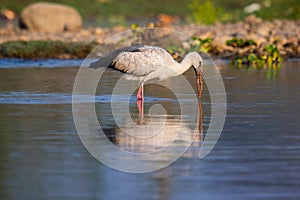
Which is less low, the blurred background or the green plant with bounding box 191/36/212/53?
the blurred background

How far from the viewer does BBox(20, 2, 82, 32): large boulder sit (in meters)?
34.2

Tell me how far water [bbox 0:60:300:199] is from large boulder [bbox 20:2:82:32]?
715 inches

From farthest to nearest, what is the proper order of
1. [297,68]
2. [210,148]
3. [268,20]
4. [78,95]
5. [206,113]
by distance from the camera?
1. [268,20]
2. [297,68]
3. [78,95]
4. [206,113]
5. [210,148]

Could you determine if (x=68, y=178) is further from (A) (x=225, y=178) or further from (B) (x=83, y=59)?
(B) (x=83, y=59)

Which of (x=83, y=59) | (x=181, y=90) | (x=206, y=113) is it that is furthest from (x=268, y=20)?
(x=206, y=113)

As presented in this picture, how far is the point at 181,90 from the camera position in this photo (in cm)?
1636

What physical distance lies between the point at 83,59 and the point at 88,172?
645 inches

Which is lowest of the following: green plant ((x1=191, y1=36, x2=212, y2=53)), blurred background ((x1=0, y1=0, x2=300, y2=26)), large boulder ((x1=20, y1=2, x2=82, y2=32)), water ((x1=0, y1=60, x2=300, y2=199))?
water ((x1=0, y1=60, x2=300, y2=199))

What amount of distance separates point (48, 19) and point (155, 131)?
76.6ft

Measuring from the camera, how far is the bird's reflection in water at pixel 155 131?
10.3m

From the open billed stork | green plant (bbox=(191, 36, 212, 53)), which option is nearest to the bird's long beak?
the open billed stork

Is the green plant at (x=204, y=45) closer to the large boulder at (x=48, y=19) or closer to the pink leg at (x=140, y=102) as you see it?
the large boulder at (x=48, y=19)

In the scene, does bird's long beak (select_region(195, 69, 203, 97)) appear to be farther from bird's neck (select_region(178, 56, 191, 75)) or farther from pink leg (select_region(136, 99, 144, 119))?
pink leg (select_region(136, 99, 144, 119))

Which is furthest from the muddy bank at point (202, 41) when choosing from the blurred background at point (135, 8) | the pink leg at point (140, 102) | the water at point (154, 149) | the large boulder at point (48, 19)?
the blurred background at point (135, 8)
